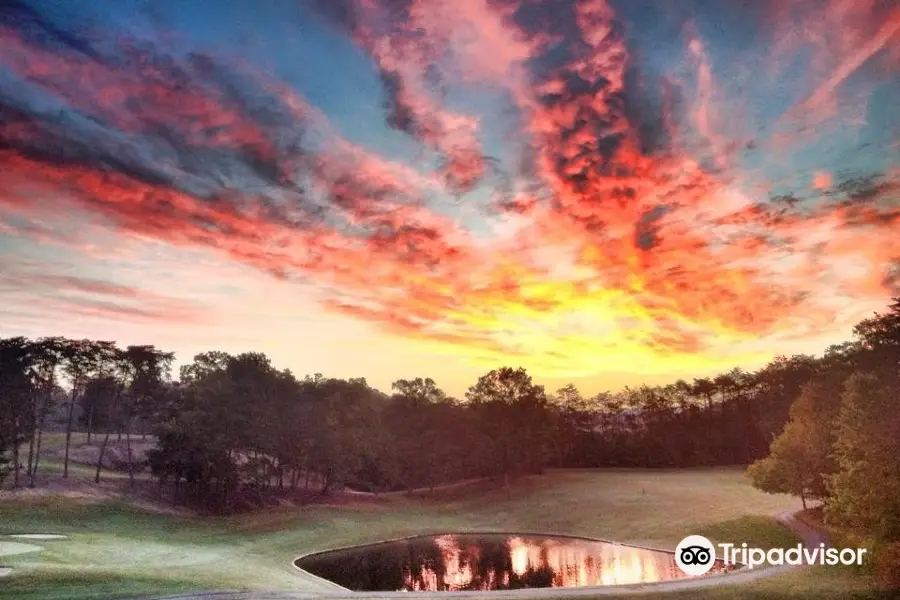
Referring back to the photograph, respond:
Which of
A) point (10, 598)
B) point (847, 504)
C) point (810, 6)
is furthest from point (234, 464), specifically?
point (810, 6)

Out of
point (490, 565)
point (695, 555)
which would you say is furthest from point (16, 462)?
point (695, 555)

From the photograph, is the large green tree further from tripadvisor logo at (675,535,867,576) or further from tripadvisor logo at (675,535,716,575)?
tripadvisor logo at (675,535,716,575)

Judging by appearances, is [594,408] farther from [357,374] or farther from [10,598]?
[10,598]

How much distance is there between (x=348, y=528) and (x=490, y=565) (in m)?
14.7

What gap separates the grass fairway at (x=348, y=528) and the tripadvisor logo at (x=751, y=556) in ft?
5.43

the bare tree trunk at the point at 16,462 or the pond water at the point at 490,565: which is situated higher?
the bare tree trunk at the point at 16,462

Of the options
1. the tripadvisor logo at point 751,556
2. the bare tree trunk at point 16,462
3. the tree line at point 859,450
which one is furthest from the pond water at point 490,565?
the bare tree trunk at point 16,462

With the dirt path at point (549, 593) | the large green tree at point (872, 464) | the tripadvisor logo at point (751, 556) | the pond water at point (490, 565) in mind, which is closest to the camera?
the dirt path at point (549, 593)

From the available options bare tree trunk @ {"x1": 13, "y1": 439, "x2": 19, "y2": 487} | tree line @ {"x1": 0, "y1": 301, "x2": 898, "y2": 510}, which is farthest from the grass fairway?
tree line @ {"x1": 0, "y1": 301, "x2": 898, "y2": 510}

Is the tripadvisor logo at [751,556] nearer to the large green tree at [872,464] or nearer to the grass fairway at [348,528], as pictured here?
the grass fairway at [348,528]

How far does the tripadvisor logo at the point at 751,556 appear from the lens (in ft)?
81.1

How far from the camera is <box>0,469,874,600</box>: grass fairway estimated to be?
20.9 m

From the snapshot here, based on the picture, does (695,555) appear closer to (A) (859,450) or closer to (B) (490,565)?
(B) (490,565)

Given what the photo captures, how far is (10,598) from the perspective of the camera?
17.9 metres
